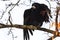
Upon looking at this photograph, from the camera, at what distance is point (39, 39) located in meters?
1.59

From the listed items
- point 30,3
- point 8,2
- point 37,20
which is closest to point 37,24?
point 37,20

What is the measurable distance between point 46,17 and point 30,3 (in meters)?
0.16

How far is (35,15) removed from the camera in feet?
5.17

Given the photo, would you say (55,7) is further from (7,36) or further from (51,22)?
(7,36)

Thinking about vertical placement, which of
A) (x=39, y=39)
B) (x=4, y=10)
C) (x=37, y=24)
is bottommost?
(x=39, y=39)

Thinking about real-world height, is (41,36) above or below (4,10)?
below

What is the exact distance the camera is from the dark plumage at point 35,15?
1.57m

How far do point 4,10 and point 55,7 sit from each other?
377 mm

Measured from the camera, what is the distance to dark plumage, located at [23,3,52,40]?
1.57m

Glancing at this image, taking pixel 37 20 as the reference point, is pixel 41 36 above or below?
below

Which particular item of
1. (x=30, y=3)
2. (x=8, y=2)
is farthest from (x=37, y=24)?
(x=8, y=2)

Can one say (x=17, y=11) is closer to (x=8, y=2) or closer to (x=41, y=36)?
(x=8, y=2)

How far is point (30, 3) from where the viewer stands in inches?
64.4

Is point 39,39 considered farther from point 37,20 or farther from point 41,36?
point 37,20
